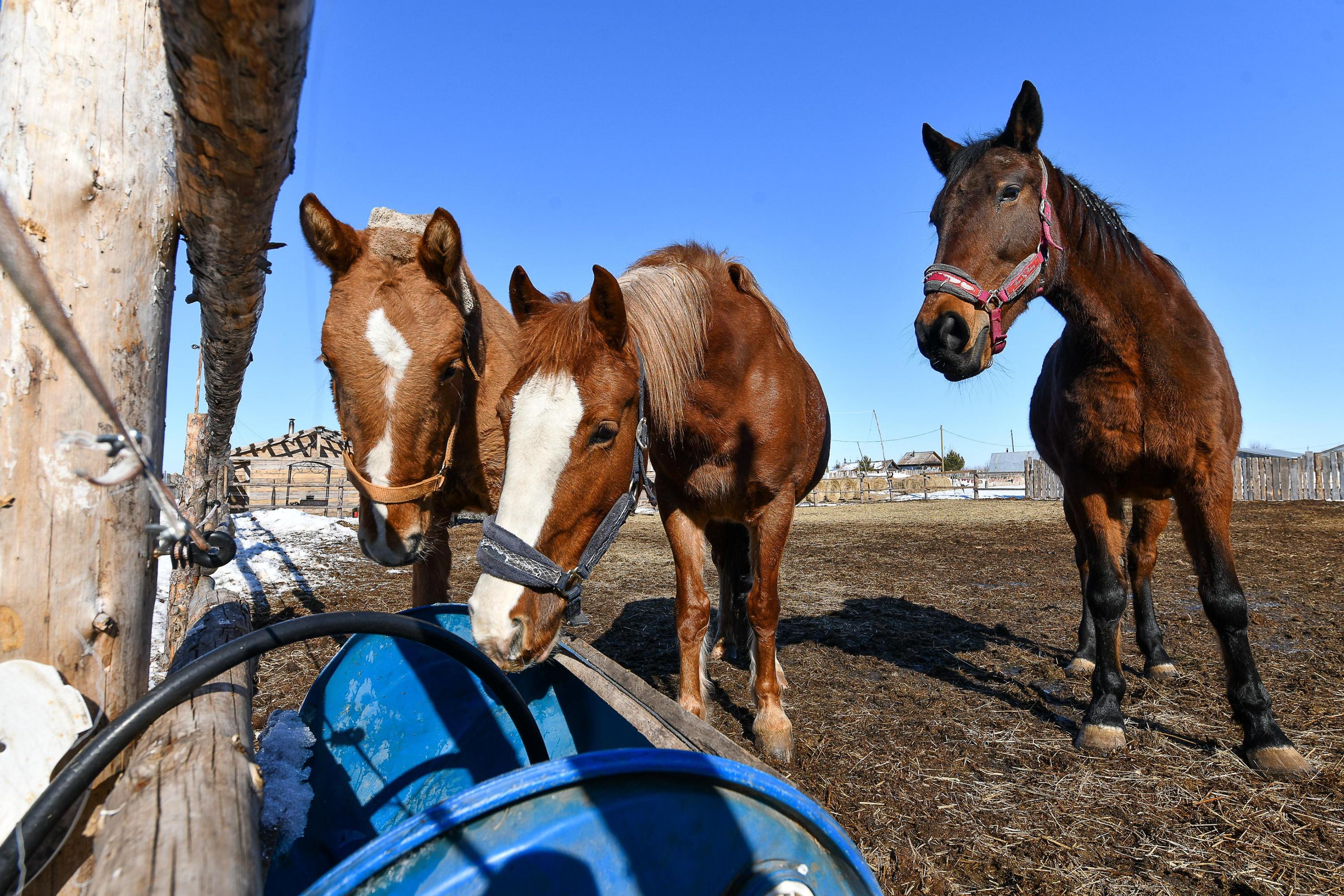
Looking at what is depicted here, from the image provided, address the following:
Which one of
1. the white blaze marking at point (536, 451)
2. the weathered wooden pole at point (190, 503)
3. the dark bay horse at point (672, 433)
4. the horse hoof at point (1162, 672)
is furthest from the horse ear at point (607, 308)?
the horse hoof at point (1162, 672)

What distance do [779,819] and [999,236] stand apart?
8.66ft

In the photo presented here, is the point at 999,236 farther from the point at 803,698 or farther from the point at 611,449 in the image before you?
the point at 803,698

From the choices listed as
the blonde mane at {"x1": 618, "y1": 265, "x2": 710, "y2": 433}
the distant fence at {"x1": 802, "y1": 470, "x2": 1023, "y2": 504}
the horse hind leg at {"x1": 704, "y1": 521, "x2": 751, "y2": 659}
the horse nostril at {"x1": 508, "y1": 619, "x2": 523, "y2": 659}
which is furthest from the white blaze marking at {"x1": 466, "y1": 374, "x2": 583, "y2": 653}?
the distant fence at {"x1": 802, "y1": 470, "x2": 1023, "y2": 504}

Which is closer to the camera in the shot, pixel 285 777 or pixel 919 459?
pixel 285 777

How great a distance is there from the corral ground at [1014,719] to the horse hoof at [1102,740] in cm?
6

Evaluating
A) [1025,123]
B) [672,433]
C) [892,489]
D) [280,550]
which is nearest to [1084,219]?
[1025,123]

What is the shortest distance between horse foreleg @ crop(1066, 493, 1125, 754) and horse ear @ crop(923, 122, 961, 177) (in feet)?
5.92

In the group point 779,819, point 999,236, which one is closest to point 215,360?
point 779,819

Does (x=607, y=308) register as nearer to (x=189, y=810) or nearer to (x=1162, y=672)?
(x=189, y=810)

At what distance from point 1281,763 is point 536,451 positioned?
3.17 meters

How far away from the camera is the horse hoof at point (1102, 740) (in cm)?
303

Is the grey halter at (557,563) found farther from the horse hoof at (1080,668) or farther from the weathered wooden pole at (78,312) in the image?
the horse hoof at (1080,668)

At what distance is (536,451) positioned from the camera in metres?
2.11

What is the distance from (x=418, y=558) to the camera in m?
2.71
